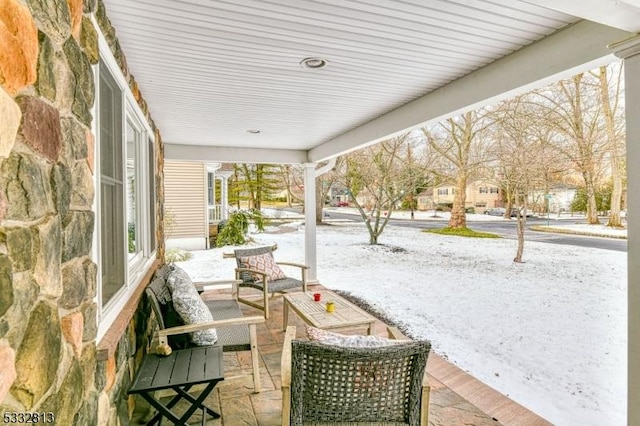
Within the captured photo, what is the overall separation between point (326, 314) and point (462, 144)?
834cm

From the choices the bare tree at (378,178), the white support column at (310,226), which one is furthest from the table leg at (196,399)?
the bare tree at (378,178)

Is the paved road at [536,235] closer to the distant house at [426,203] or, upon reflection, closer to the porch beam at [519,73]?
the distant house at [426,203]

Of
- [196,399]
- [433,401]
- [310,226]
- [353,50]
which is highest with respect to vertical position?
[353,50]

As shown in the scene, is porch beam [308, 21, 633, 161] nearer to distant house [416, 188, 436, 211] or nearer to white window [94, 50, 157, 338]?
white window [94, 50, 157, 338]

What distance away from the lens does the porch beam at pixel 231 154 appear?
19.1 ft

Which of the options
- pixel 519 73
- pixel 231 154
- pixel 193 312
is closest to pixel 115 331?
pixel 193 312

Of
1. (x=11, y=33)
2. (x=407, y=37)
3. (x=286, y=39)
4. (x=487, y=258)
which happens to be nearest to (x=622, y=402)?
(x=407, y=37)

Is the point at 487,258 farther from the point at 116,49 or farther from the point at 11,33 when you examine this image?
the point at 11,33

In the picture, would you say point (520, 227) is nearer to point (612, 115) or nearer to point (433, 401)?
point (612, 115)

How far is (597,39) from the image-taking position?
6.22 ft

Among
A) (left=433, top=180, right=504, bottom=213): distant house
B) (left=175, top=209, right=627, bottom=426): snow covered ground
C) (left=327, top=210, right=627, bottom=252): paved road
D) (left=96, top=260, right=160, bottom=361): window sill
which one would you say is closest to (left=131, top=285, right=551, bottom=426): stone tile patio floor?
(left=175, top=209, right=627, bottom=426): snow covered ground

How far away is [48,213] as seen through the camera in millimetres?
1117

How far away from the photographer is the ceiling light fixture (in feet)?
8.21

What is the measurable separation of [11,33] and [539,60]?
251 centimetres
